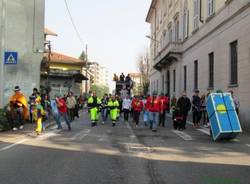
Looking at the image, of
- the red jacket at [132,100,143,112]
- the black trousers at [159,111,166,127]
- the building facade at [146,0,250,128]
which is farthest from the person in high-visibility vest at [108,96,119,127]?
the building facade at [146,0,250,128]

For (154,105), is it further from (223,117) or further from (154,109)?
(223,117)

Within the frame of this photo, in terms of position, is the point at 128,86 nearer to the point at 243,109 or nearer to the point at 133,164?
the point at 243,109

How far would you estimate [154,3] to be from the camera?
218 ft

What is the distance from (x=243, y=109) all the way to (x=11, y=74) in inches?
490

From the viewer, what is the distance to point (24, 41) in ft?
88.6

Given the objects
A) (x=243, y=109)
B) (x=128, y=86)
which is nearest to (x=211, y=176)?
(x=243, y=109)

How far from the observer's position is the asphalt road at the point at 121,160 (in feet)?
28.4

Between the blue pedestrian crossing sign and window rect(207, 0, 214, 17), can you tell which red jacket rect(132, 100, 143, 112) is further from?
the blue pedestrian crossing sign

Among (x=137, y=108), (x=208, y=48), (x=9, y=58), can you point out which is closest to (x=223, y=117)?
(x=9, y=58)

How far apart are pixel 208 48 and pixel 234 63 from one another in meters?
6.14

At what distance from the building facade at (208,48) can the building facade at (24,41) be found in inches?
401

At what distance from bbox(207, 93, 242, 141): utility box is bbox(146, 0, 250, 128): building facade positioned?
5261 millimetres

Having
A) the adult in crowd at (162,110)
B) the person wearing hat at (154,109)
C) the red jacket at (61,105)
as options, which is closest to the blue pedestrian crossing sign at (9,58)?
the red jacket at (61,105)

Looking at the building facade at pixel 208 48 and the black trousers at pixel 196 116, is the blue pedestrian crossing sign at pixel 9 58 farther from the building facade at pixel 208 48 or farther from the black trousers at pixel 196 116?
the building facade at pixel 208 48
